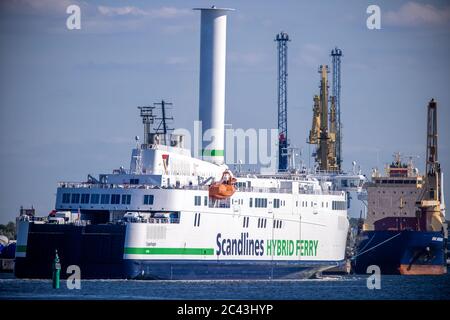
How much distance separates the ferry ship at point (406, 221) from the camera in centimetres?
11012

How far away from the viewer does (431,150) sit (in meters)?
116

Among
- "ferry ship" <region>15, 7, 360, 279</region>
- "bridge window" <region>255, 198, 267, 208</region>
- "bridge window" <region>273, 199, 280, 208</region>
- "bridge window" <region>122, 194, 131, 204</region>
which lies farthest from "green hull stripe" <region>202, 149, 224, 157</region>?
"bridge window" <region>122, 194, 131, 204</region>

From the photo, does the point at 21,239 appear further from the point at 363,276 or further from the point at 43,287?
the point at 363,276

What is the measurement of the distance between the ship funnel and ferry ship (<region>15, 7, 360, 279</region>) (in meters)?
0.06

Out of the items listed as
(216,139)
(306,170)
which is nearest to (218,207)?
(216,139)

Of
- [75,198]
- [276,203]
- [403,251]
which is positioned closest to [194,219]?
[75,198]

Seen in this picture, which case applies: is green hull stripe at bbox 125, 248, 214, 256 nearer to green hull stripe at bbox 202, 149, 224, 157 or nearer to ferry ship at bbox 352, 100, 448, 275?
green hull stripe at bbox 202, 149, 224, 157

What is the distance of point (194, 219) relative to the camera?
84.9 metres

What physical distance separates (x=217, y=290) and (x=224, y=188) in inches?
291

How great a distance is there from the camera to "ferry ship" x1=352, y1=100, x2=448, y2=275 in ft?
361

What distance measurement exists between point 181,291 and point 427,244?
34703 mm

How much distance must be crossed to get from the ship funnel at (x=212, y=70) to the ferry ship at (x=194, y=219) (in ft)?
0.20

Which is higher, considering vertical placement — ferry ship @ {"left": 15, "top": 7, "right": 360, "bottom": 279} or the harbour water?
ferry ship @ {"left": 15, "top": 7, "right": 360, "bottom": 279}

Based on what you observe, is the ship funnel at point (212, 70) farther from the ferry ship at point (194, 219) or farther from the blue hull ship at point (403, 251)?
the blue hull ship at point (403, 251)
